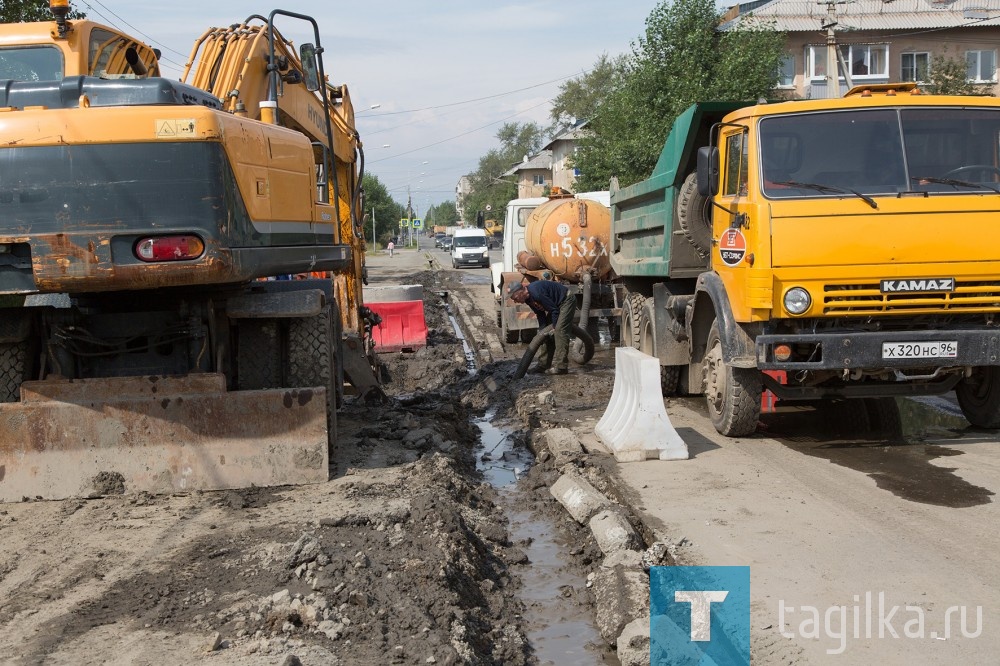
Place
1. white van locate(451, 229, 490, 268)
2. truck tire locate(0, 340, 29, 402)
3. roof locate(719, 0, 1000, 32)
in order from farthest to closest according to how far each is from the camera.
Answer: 1. white van locate(451, 229, 490, 268)
2. roof locate(719, 0, 1000, 32)
3. truck tire locate(0, 340, 29, 402)

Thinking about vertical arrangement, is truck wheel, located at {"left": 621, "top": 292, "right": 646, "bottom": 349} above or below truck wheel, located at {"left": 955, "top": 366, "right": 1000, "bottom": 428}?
above

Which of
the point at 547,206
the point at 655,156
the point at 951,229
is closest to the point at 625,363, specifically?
the point at 951,229

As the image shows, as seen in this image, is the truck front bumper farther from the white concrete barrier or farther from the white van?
the white van

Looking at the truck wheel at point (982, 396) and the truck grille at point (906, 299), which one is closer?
the truck grille at point (906, 299)

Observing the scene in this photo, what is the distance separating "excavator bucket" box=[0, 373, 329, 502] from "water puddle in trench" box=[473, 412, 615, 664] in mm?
1467

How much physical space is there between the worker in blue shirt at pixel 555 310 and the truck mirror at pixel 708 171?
4.14 metres

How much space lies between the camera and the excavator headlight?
589 cm

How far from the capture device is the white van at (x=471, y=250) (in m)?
51.9

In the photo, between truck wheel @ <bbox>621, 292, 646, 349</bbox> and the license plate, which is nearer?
the license plate

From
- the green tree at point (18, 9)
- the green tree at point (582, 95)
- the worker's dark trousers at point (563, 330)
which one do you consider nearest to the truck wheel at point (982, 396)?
the worker's dark trousers at point (563, 330)

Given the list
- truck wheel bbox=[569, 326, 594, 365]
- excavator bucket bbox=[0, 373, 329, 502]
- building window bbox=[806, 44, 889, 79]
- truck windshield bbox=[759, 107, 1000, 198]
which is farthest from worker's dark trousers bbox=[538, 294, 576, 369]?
building window bbox=[806, 44, 889, 79]

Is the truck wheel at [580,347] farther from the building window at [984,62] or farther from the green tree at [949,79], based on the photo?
the building window at [984,62]

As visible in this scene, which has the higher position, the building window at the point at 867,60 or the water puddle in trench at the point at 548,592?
the building window at the point at 867,60

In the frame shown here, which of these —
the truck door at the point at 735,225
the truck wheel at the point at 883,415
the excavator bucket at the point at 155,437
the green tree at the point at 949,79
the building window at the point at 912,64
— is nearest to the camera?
the excavator bucket at the point at 155,437
